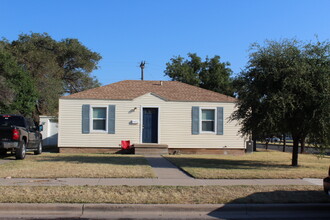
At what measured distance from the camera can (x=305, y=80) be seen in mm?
11812

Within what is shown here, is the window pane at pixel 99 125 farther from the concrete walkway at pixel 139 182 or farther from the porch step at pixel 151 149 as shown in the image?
the concrete walkway at pixel 139 182

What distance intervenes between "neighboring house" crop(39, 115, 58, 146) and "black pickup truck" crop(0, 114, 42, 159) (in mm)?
8272

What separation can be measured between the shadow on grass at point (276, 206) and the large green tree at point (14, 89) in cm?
1721

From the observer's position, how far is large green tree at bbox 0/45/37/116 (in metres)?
20.8

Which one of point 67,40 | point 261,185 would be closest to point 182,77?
point 67,40

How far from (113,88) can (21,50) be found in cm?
1703

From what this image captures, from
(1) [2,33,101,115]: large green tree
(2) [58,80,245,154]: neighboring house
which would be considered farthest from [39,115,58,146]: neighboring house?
(2) [58,80,245,154]: neighboring house

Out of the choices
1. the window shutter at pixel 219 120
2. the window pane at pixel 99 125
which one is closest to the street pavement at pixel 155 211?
the window shutter at pixel 219 120

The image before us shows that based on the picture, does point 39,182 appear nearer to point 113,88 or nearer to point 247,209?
point 247,209

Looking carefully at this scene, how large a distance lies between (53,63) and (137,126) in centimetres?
1627

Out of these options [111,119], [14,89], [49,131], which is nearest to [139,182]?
[111,119]

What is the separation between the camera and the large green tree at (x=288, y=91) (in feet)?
38.3

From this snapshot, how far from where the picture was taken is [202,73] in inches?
1378

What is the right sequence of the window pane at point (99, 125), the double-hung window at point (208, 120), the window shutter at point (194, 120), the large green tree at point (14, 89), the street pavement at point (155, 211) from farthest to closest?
the large green tree at point (14, 89), the double-hung window at point (208, 120), the window shutter at point (194, 120), the window pane at point (99, 125), the street pavement at point (155, 211)
